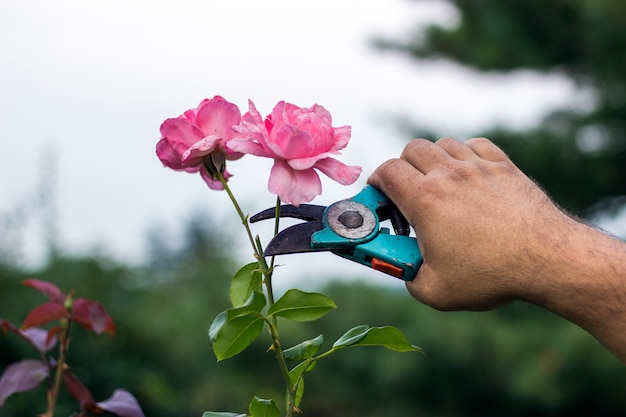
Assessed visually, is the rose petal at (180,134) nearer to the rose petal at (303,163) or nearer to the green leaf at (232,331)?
the rose petal at (303,163)

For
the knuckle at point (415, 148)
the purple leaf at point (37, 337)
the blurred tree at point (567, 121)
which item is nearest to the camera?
the knuckle at point (415, 148)

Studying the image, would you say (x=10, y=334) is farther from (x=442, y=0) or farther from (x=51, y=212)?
(x=442, y=0)

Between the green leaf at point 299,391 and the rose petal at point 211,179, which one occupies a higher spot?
the rose petal at point 211,179

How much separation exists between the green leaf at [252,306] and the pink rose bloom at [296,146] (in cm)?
13

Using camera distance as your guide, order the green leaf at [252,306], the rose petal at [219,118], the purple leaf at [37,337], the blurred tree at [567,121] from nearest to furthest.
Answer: the green leaf at [252,306], the rose petal at [219,118], the purple leaf at [37,337], the blurred tree at [567,121]

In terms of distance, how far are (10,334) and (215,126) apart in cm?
258

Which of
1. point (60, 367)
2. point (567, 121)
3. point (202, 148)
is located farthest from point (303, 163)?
point (567, 121)

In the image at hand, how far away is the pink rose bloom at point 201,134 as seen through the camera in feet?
3.38

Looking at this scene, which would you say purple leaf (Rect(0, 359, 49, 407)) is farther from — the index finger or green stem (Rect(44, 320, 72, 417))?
the index finger

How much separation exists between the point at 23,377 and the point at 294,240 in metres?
0.46

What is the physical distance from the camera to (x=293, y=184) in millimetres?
1032

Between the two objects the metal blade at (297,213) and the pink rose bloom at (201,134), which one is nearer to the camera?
the pink rose bloom at (201,134)

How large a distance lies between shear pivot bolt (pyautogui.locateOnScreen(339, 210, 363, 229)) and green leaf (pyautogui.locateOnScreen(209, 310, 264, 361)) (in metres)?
0.23

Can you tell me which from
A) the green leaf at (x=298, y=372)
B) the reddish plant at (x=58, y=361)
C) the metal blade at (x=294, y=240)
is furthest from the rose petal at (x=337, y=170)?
the reddish plant at (x=58, y=361)
